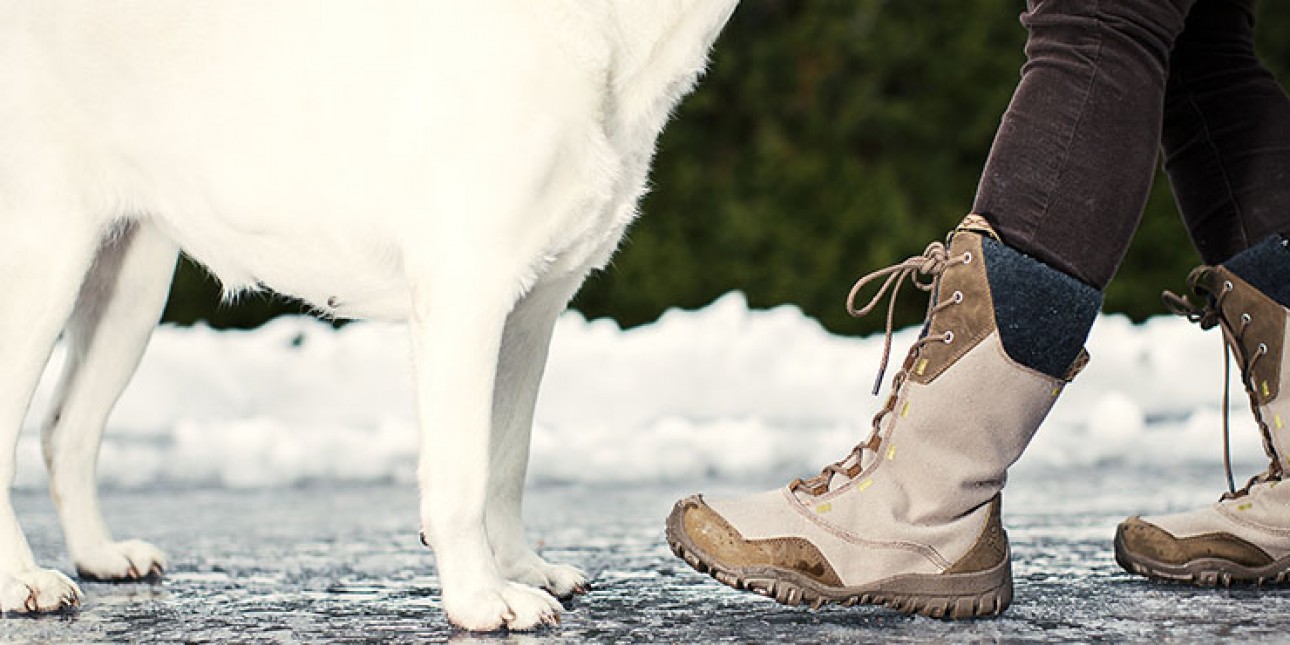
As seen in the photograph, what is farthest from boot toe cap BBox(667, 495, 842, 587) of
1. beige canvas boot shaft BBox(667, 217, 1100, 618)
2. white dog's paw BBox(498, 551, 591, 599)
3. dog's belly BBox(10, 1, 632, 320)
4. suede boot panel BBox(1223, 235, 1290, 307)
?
suede boot panel BBox(1223, 235, 1290, 307)

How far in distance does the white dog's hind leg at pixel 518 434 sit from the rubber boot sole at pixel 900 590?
433mm

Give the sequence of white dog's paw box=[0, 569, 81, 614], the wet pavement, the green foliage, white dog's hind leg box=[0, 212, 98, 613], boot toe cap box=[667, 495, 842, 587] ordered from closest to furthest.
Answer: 1. the wet pavement
2. boot toe cap box=[667, 495, 842, 587]
3. white dog's paw box=[0, 569, 81, 614]
4. white dog's hind leg box=[0, 212, 98, 613]
5. the green foliage

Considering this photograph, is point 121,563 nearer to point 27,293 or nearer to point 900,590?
point 27,293

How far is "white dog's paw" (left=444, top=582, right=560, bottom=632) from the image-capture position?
225cm

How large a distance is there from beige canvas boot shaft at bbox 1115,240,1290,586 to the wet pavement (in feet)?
0.20

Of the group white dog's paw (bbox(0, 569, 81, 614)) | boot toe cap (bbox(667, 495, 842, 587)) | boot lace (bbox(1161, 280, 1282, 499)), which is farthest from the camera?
boot lace (bbox(1161, 280, 1282, 499))

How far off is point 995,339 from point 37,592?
159 cm

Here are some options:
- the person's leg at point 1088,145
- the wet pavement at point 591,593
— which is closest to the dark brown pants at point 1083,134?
the person's leg at point 1088,145

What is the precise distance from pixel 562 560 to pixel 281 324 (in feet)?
11.5

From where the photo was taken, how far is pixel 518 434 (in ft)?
9.11

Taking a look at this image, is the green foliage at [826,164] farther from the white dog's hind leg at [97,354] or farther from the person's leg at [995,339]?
the person's leg at [995,339]

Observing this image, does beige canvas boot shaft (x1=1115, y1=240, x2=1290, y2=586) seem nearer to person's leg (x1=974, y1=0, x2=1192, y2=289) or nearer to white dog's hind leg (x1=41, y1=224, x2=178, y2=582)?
person's leg (x1=974, y1=0, x2=1192, y2=289)

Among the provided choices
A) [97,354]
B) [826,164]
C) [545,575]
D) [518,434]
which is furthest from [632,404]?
[545,575]

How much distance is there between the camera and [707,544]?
7.67 feet
